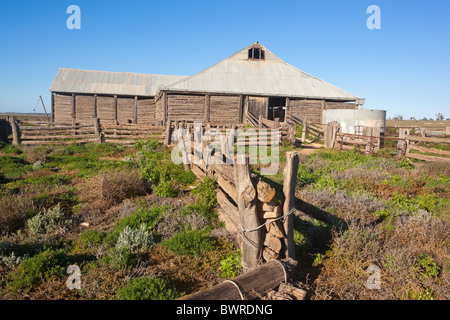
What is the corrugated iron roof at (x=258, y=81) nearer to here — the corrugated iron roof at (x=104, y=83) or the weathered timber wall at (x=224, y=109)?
the weathered timber wall at (x=224, y=109)

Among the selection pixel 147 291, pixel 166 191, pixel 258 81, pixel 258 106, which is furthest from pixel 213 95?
pixel 147 291

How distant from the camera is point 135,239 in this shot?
15.1ft

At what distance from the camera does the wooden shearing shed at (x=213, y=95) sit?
21.3 meters

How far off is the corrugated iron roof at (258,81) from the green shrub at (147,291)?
1820cm

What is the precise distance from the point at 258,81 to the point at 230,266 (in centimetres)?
2048

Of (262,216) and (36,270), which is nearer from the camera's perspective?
(36,270)

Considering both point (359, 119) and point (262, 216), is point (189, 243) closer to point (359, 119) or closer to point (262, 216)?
point (262, 216)

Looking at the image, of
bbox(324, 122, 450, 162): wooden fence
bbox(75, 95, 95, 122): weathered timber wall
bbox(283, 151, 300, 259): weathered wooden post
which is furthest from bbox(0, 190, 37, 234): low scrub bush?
bbox(75, 95, 95, 122): weathered timber wall

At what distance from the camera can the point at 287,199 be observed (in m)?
3.81

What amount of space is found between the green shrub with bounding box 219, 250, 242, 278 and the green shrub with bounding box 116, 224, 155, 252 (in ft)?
4.64

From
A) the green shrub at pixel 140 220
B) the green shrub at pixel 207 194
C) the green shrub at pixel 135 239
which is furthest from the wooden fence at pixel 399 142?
the green shrub at pixel 135 239
